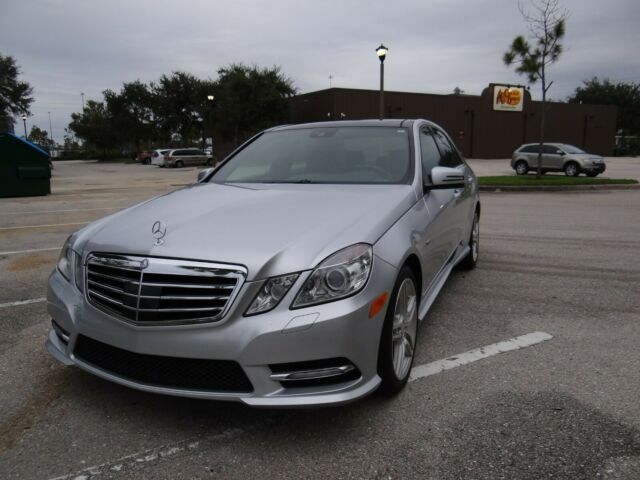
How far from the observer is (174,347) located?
7.63 ft

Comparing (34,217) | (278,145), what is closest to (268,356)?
(278,145)

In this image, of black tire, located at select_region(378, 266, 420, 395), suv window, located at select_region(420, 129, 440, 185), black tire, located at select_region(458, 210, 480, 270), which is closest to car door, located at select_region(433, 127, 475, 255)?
suv window, located at select_region(420, 129, 440, 185)

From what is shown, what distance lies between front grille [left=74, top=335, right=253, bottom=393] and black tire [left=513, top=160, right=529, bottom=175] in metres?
24.0

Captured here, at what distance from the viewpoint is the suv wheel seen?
23992 millimetres

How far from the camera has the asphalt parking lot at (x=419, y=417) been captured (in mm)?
2287

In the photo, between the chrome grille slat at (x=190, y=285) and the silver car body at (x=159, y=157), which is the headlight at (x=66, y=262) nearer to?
the chrome grille slat at (x=190, y=285)

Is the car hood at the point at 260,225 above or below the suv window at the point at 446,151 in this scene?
below

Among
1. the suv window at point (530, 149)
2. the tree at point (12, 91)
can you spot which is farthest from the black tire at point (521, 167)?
the tree at point (12, 91)

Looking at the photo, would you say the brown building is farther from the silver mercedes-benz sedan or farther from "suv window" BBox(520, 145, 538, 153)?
the silver mercedes-benz sedan

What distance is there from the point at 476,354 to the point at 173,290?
2085 mm

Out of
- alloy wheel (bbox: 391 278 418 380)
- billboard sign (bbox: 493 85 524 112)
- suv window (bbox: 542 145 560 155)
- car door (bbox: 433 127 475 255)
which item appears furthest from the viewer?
billboard sign (bbox: 493 85 524 112)

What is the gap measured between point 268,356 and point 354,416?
2.27ft

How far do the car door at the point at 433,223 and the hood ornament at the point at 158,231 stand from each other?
4.73ft

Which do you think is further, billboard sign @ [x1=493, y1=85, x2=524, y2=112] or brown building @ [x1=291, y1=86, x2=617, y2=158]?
billboard sign @ [x1=493, y1=85, x2=524, y2=112]
